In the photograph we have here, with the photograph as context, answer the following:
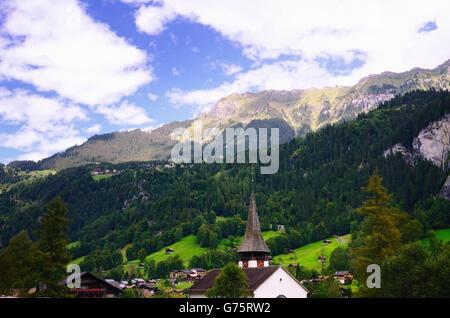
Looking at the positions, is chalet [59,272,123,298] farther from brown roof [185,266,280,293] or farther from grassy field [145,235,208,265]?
grassy field [145,235,208,265]

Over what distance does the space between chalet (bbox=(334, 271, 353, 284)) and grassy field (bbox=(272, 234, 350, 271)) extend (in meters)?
17.5

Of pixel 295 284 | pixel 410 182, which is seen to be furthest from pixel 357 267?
pixel 410 182

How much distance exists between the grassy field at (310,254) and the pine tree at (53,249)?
330 ft

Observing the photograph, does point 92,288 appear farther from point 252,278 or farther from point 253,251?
point 252,278

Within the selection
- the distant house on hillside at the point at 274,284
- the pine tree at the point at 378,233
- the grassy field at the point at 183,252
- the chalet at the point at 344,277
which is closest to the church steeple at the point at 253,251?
the distant house on hillside at the point at 274,284

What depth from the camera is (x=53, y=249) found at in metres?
48.0

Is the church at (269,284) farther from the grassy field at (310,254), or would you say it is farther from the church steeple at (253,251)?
the grassy field at (310,254)

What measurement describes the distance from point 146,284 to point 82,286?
7705 cm

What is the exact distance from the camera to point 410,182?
187m

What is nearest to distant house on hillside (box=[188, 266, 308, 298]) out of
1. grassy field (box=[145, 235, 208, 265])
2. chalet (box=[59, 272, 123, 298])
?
chalet (box=[59, 272, 123, 298])

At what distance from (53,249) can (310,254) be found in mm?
125926

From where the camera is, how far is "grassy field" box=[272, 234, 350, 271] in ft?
475

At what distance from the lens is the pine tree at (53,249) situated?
1853 inches
